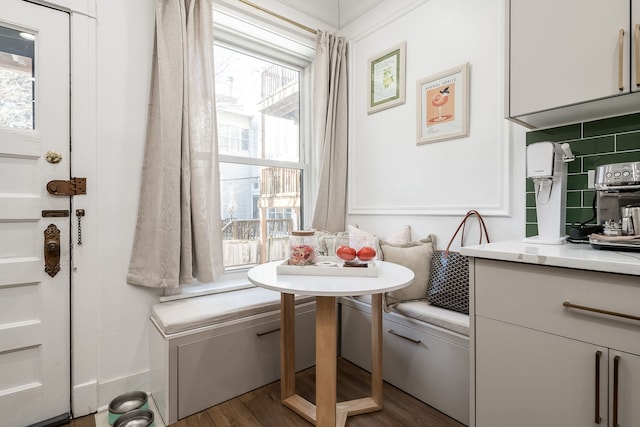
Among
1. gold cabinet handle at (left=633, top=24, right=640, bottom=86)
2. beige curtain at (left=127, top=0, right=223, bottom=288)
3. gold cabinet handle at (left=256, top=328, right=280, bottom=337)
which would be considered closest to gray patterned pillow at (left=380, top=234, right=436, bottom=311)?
gold cabinet handle at (left=256, top=328, right=280, bottom=337)

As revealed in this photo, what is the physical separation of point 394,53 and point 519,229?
149 cm

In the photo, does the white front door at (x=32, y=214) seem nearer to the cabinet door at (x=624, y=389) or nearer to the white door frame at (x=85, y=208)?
the white door frame at (x=85, y=208)

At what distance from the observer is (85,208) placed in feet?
5.62

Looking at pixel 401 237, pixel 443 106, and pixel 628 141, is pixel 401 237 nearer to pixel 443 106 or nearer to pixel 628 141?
pixel 443 106

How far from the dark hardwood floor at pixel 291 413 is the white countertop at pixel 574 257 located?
97cm

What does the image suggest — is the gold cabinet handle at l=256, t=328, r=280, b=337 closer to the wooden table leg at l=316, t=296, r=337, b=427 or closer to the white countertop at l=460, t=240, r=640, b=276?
the wooden table leg at l=316, t=296, r=337, b=427

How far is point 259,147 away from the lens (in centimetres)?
258

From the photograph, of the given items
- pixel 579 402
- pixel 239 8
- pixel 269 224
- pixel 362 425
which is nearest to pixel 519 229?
pixel 579 402

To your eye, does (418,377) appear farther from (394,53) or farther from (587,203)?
(394,53)

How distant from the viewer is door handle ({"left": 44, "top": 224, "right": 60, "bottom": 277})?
1619mm

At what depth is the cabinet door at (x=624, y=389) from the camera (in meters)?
0.92

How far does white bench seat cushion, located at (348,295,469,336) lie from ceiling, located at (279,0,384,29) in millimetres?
2201

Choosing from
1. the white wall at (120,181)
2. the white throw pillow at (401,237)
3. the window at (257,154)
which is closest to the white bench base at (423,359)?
the white throw pillow at (401,237)

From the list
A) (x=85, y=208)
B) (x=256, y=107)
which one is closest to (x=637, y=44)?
Answer: (x=256, y=107)
